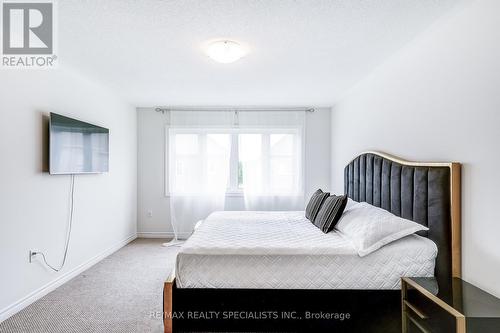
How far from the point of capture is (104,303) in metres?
2.75

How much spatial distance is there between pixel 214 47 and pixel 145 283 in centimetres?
249

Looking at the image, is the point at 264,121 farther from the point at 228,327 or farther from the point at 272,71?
the point at 228,327

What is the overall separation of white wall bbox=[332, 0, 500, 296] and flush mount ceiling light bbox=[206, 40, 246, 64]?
1502 millimetres

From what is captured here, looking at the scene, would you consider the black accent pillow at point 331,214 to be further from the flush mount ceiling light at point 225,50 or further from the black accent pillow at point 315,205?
the flush mount ceiling light at point 225,50

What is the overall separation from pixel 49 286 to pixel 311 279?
103 inches

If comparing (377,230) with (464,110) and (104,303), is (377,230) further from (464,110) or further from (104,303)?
(104,303)

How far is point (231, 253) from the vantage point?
216cm

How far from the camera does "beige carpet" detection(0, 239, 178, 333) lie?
237 cm

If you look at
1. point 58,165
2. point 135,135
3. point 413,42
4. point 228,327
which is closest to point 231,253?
point 228,327

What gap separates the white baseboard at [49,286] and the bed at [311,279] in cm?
151

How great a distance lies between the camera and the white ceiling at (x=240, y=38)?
203 cm

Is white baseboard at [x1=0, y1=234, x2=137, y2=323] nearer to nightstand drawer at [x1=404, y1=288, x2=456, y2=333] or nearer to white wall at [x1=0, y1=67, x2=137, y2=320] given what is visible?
white wall at [x1=0, y1=67, x2=137, y2=320]

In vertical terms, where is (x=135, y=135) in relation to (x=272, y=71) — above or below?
below

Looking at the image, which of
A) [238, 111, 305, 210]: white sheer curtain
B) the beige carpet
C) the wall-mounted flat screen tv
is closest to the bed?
the beige carpet
